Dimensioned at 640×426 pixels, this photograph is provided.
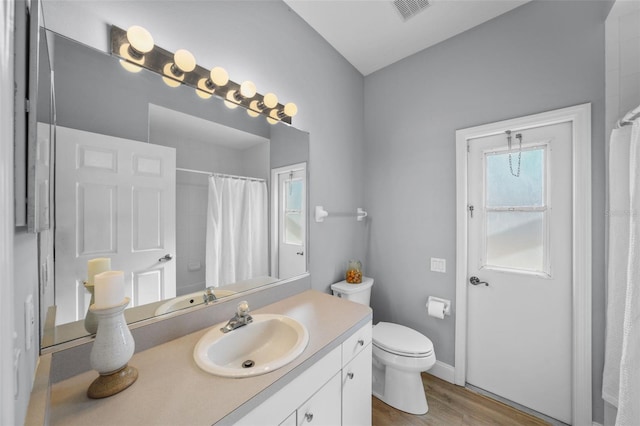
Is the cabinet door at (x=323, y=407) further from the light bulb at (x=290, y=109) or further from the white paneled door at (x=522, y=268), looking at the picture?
the light bulb at (x=290, y=109)

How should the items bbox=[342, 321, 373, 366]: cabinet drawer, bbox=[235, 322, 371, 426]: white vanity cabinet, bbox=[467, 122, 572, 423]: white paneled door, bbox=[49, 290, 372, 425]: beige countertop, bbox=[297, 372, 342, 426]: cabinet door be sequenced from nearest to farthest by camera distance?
bbox=[49, 290, 372, 425]: beige countertop
bbox=[235, 322, 371, 426]: white vanity cabinet
bbox=[297, 372, 342, 426]: cabinet door
bbox=[342, 321, 373, 366]: cabinet drawer
bbox=[467, 122, 572, 423]: white paneled door

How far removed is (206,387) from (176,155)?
88cm

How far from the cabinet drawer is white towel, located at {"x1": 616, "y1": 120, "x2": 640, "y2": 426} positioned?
3.66 feet

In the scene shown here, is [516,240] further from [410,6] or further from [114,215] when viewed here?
[114,215]

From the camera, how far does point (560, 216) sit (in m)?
1.51

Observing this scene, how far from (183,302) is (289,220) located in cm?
74

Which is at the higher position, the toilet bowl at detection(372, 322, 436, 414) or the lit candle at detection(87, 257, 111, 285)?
the lit candle at detection(87, 257, 111, 285)

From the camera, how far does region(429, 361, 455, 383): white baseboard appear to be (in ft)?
6.12

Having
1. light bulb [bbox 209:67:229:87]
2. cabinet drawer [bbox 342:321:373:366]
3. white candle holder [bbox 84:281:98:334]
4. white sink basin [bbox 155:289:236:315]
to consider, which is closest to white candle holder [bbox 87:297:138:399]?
white candle holder [bbox 84:281:98:334]

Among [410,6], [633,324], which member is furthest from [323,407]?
[410,6]

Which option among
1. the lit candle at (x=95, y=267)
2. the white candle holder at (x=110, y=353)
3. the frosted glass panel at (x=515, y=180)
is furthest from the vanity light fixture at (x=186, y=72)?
the frosted glass panel at (x=515, y=180)

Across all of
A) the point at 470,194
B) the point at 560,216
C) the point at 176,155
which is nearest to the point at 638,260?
the point at 560,216

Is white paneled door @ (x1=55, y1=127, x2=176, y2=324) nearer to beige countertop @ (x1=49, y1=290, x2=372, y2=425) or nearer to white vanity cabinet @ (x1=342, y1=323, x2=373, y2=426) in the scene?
beige countertop @ (x1=49, y1=290, x2=372, y2=425)

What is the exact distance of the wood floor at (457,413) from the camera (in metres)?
1.53
